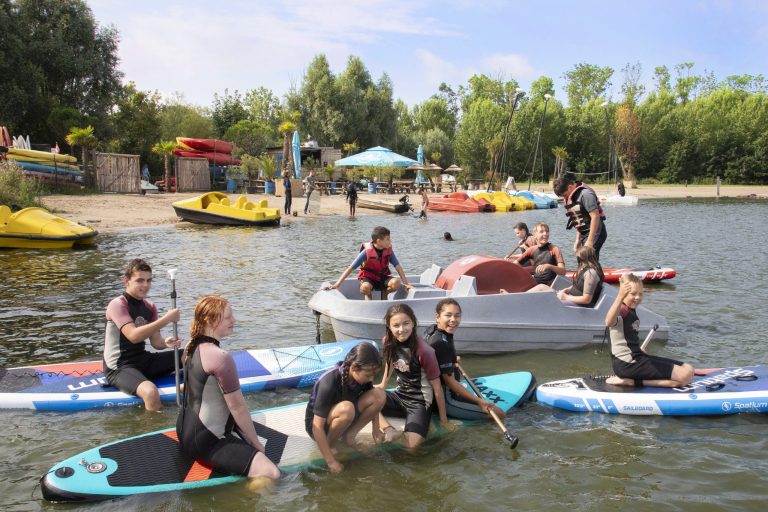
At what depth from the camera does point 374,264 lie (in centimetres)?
836

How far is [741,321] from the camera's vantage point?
987 centimetres

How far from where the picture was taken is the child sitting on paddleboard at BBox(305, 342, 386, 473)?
15.7 ft

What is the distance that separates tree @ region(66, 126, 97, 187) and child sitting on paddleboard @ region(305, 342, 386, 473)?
25.8 m

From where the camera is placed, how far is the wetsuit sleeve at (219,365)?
4.33 m

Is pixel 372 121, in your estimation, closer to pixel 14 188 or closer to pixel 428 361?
pixel 14 188

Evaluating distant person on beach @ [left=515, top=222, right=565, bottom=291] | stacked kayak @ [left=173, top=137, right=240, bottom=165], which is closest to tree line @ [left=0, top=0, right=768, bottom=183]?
stacked kayak @ [left=173, top=137, right=240, bottom=165]

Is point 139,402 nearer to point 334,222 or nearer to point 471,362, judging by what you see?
point 471,362

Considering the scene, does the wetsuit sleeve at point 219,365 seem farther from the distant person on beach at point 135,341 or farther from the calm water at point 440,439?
the distant person on beach at point 135,341

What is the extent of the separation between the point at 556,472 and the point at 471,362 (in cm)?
273

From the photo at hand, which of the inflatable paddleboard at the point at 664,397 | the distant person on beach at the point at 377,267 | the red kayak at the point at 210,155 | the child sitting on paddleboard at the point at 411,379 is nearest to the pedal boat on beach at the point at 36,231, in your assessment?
the distant person on beach at the point at 377,267

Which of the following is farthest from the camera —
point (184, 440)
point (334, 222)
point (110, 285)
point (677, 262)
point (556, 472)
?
point (334, 222)

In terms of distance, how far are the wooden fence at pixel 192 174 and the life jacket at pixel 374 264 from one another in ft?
91.6

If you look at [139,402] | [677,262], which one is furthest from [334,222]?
[139,402]

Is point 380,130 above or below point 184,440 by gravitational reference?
above
